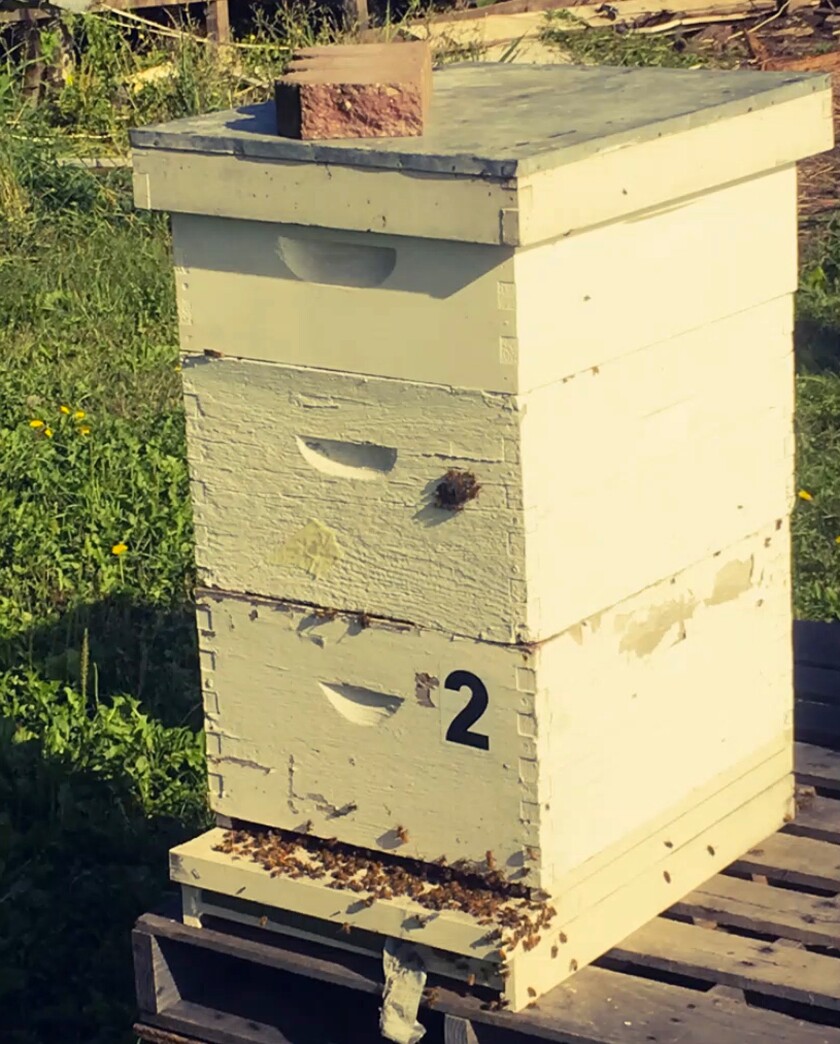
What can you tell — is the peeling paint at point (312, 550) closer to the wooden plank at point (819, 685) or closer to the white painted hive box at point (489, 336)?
the white painted hive box at point (489, 336)

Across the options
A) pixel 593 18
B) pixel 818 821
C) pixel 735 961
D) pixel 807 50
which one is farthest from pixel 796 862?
pixel 593 18

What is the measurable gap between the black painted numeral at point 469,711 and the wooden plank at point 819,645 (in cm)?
121

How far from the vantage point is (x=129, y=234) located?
6828mm

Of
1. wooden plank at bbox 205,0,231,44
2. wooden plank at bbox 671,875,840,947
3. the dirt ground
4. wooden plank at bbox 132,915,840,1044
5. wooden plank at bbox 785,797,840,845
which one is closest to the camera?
wooden plank at bbox 132,915,840,1044

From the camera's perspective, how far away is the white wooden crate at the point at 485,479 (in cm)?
218

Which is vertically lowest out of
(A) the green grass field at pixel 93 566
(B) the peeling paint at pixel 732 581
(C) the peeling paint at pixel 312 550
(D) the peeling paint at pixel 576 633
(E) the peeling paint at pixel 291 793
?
(A) the green grass field at pixel 93 566

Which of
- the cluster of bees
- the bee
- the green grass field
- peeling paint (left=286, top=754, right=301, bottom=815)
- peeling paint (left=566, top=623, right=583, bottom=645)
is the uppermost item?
the bee

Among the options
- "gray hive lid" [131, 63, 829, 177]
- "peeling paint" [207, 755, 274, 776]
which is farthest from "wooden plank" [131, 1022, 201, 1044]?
"gray hive lid" [131, 63, 829, 177]

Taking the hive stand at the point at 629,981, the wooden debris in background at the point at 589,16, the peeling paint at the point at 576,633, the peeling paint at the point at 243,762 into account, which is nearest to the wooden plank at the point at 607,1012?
the hive stand at the point at 629,981

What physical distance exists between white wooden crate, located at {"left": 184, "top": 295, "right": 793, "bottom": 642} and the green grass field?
3.76 ft

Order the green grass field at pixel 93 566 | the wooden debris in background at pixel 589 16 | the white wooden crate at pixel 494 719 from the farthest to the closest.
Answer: the wooden debris in background at pixel 589 16, the green grass field at pixel 93 566, the white wooden crate at pixel 494 719

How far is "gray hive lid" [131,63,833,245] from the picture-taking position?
2.04 m

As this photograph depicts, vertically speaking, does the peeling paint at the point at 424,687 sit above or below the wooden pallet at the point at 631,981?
above

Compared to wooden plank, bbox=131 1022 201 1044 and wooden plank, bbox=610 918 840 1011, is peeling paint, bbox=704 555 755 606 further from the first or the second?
wooden plank, bbox=131 1022 201 1044
